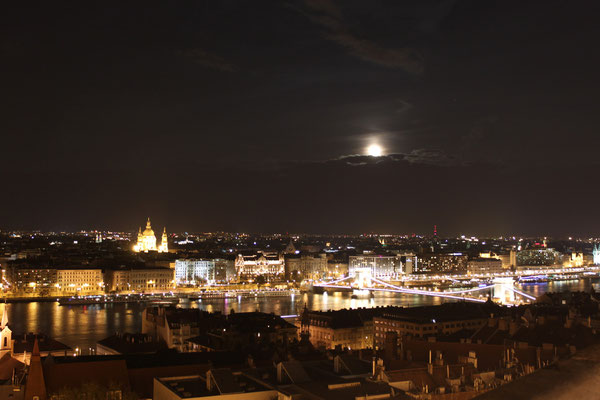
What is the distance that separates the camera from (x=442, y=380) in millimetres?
7055

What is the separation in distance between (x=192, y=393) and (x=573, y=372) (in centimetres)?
581

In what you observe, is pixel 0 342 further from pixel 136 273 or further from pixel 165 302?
pixel 136 273

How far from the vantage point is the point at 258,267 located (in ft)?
142

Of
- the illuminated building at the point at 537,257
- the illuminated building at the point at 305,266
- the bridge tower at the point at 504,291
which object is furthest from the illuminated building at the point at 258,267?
the illuminated building at the point at 537,257

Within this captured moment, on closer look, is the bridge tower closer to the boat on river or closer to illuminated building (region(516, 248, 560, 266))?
the boat on river

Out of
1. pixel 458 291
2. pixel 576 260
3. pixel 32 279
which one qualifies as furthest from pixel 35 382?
pixel 576 260

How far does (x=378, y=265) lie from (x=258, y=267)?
35.9 feet

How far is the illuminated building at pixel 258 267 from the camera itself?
42.4 meters

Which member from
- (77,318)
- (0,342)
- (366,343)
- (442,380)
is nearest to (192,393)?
(442,380)

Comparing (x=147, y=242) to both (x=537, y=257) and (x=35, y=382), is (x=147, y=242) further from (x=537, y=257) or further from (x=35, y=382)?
(x=35, y=382)

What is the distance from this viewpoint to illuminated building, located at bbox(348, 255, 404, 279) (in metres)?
49.2

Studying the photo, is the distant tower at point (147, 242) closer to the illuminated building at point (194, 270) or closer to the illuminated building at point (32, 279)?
the illuminated building at point (194, 270)

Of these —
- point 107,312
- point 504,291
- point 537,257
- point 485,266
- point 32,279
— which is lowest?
point 107,312

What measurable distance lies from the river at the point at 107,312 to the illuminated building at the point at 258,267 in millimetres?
9797
